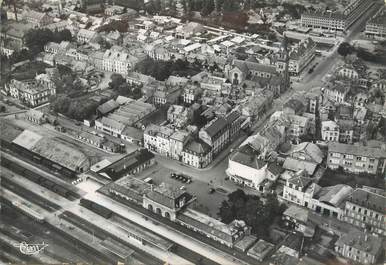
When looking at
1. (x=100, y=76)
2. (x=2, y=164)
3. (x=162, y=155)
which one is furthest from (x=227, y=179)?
(x=100, y=76)

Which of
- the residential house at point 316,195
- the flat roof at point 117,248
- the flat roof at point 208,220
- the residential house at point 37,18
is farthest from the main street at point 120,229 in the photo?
the residential house at point 37,18

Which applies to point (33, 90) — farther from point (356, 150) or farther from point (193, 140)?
point (356, 150)

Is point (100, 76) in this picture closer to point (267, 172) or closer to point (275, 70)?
point (275, 70)

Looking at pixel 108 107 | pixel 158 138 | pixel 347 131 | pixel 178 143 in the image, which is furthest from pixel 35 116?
pixel 347 131

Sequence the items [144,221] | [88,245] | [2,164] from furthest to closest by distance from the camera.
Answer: [2,164], [144,221], [88,245]

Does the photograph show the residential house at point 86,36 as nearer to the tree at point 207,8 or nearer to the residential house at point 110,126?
the tree at point 207,8

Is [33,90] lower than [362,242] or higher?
higher
